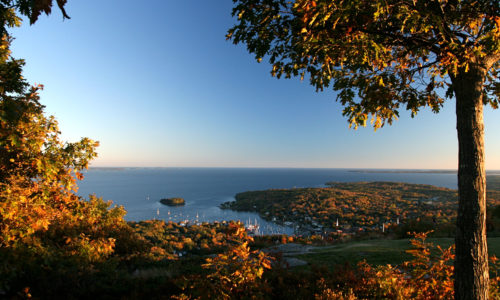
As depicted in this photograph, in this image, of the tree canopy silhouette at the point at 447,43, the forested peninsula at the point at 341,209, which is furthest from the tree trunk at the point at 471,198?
the forested peninsula at the point at 341,209

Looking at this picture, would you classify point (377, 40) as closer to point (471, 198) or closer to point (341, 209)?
point (471, 198)

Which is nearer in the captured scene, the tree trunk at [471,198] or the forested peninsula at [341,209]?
the tree trunk at [471,198]

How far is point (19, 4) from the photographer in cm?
278

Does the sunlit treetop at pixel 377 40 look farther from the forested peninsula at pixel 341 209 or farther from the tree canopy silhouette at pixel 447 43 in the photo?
the forested peninsula at pixel 341 209

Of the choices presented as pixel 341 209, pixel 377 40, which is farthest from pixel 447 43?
pixel 341 209

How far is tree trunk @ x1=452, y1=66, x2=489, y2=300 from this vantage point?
3.50 meters

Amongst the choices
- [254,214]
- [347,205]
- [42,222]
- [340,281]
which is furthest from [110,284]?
[254,214]

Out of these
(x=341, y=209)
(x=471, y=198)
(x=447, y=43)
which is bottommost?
(x=341, y=209)

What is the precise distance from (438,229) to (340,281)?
1489 cm

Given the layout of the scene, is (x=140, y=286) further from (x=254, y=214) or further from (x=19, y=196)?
(x=254, y=214)

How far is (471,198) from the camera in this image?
139 inches

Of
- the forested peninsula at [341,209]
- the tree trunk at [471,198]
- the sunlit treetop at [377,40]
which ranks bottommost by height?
the forested peninsula at [341,209]

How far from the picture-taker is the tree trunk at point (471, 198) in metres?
3.50

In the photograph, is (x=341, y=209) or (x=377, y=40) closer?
(x=377, y=40)
